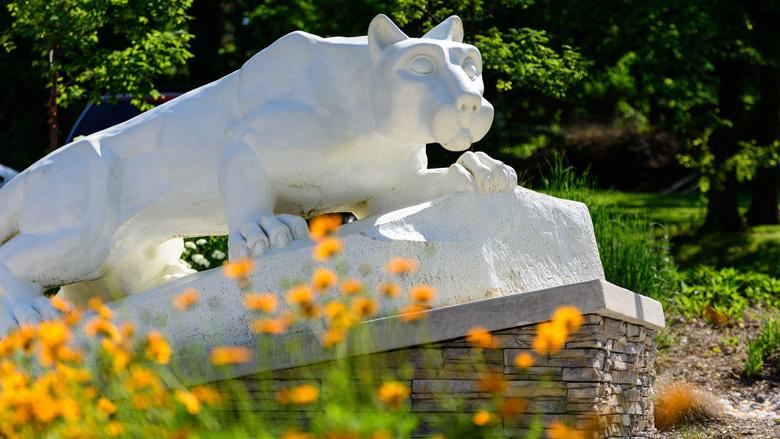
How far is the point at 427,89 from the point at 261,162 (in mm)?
692

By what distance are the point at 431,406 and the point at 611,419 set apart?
69 cm

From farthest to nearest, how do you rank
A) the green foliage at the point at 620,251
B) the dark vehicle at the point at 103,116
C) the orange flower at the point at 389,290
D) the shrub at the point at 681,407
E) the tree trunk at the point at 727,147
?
the tree trunk at the point at 727,147 → the dark vehicle at the point at 103,116 → the green foliage at the point at 620,251 → the shrub at the point at 681,407 → the orange flower at the point at 389,290

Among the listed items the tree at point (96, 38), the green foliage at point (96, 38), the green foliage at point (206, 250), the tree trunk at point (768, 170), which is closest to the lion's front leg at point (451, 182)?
the green foliage at point (206, 250)

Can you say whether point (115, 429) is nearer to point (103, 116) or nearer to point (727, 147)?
point (103, 116)

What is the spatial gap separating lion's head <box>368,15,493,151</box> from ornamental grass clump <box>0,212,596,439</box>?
0.51 m

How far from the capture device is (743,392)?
6535 mm

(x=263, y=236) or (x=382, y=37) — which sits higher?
(x=382, y=37)

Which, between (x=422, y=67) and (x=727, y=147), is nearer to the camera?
(x=422, y=67)

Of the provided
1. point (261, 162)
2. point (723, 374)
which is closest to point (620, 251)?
point (723, 374)

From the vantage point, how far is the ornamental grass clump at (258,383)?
7.70 feet

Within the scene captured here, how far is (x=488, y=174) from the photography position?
453 cm

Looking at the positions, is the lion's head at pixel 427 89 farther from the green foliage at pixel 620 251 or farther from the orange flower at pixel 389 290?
the green foliage at pixel 620 251

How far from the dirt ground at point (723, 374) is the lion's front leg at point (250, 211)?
195cm

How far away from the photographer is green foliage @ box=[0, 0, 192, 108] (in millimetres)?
8414
